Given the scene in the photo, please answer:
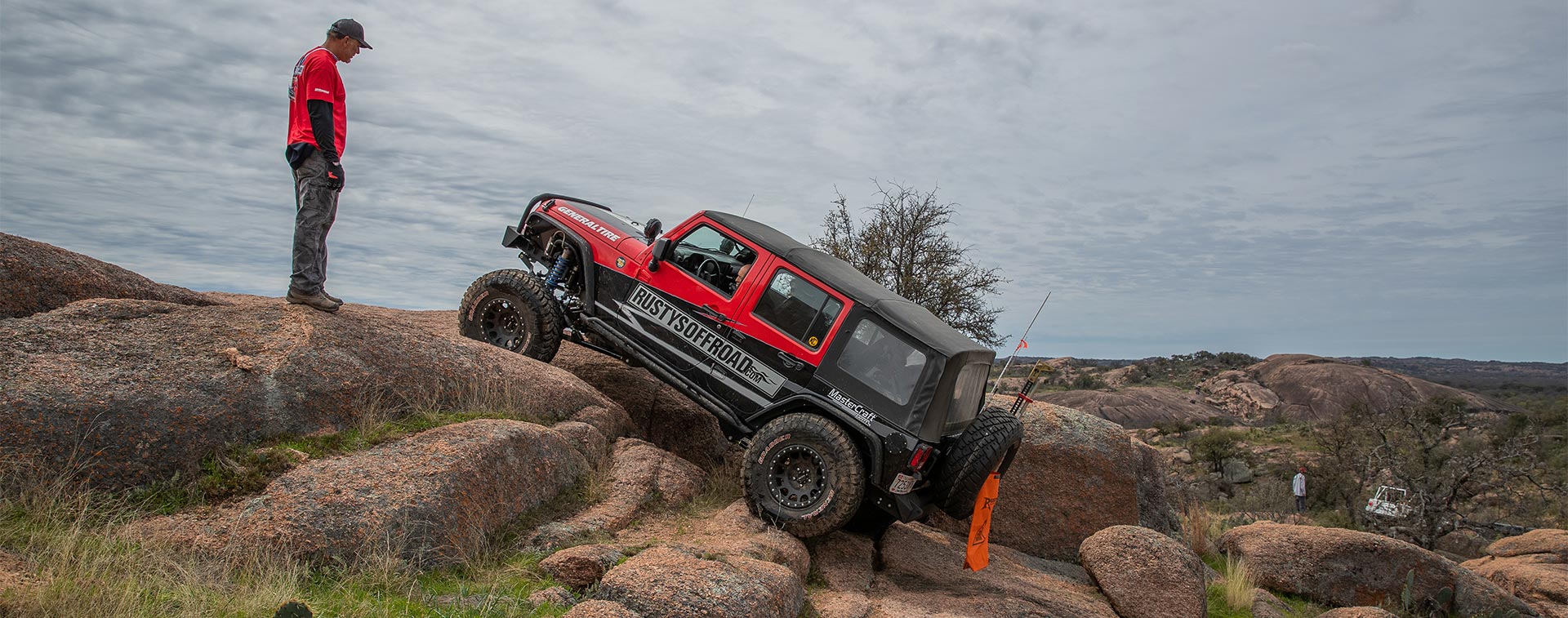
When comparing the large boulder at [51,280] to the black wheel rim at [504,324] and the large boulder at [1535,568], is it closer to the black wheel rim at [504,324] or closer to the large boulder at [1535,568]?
the black wheel rim at [504,324]

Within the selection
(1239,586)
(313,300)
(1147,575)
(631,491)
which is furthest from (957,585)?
(313,300)

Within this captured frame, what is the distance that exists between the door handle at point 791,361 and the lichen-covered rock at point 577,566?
8.89 feet

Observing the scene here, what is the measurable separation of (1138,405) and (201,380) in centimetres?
5396

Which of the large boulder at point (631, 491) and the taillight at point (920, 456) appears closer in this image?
the large boulder at point (631, 491)

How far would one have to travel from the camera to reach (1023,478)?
1095 centimetres

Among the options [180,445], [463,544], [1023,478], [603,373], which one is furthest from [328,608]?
[1023,478]

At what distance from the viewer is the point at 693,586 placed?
227 inches

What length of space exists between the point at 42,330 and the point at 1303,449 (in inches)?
1539

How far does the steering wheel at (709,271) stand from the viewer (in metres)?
9.16

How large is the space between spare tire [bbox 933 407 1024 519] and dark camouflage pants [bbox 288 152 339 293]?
5699 mm

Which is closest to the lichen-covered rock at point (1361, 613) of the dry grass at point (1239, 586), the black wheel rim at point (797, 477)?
the dry grass at point (1239, 586)

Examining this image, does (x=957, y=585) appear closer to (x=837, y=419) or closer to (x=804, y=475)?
(x=804, y=475)

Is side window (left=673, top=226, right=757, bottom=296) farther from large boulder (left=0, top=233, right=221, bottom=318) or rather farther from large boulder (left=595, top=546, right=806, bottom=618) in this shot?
large boulder (left=0, top=233, right=221, bottom=318)

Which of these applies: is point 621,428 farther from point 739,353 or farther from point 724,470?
point 739,353
